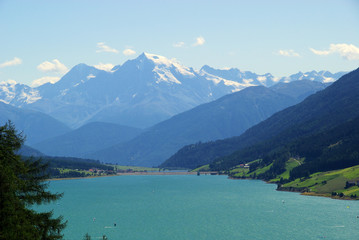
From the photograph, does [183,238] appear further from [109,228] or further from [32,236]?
[32,236]

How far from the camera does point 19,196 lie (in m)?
46.1

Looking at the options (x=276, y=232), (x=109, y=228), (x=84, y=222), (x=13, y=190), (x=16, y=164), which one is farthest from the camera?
(x=84, y=222)

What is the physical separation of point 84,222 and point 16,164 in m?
146

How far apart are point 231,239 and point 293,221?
38.8 meters

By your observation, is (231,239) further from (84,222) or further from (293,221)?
(84,222)

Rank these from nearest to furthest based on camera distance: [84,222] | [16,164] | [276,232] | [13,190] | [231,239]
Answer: [13,190] < [16,164] < [231,239] < [276,232] < [84,222]

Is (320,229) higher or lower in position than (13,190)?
lower

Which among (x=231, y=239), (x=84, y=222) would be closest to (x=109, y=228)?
(x=84, y=222)

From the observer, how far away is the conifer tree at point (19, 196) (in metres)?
41.3

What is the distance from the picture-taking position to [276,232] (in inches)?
5999

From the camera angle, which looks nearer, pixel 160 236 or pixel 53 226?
pixel 53 226

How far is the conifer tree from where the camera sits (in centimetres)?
4131

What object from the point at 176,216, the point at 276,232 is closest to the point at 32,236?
the point at 276,232

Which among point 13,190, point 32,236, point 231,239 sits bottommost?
point 231,239
